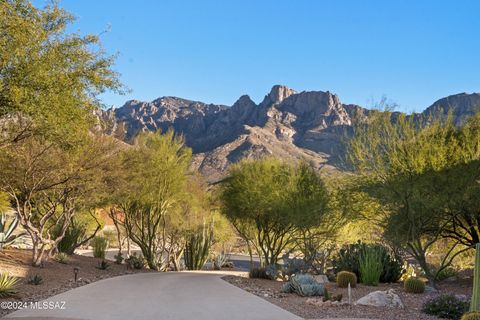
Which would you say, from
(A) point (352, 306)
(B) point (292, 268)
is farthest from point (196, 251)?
(A) point (352, 306)

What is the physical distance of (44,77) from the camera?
10.7m

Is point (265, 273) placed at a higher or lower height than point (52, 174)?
lower

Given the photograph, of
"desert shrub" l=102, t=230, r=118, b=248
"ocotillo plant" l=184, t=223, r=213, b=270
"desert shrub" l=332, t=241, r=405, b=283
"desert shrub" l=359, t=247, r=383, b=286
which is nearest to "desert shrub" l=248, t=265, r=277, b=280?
"desert shrub" l=332, t=241, r=405, b=283

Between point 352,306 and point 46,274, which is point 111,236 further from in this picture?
point 352,306

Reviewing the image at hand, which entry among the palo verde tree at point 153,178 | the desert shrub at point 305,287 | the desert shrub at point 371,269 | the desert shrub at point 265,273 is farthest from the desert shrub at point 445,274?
the palo verde tree at point 153,178

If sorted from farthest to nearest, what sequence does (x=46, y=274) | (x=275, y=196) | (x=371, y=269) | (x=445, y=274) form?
(x=275, y=196), (x=445, y=274), (x=46, y=274), (x=371, y=269)

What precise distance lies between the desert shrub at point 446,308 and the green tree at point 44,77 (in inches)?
383

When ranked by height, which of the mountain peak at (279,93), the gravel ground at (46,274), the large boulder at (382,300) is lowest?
the gravel ground at (46,274)

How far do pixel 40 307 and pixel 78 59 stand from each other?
20.1 ft

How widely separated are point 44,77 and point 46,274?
9.15 m

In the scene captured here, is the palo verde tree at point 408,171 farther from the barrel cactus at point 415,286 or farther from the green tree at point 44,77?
the green tree at point 44,77

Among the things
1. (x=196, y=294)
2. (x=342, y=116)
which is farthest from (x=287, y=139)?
(x=196, y=294)

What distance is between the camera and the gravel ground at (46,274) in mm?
13375

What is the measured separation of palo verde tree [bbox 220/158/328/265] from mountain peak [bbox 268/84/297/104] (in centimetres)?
14248
